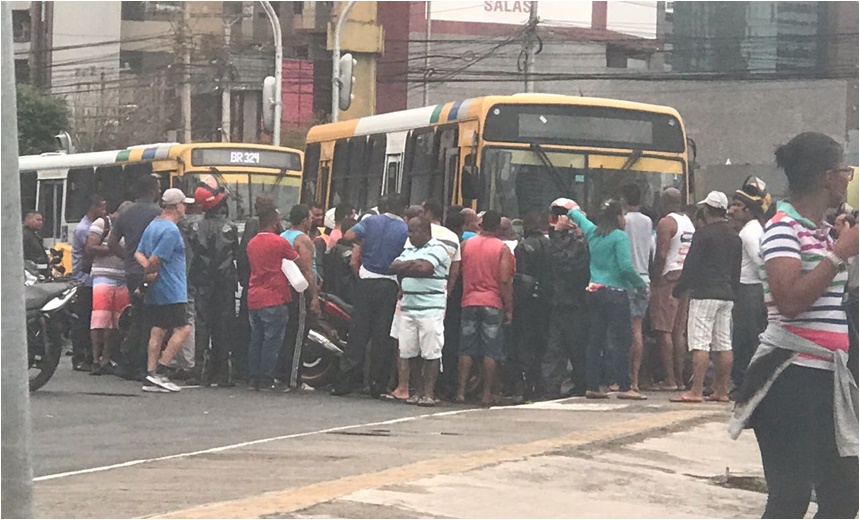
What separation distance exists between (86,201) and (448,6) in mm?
39830

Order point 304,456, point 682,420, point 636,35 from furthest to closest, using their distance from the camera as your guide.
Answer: point 636,35 < point 682,420 < point 304,456

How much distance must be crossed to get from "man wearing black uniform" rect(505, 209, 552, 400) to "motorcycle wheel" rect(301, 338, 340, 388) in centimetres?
185

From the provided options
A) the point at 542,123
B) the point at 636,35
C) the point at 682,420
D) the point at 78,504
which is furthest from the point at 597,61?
the point at 78,504

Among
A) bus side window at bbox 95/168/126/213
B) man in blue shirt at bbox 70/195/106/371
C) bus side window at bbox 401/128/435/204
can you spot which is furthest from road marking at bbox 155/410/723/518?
bus side window at bbox 95/168/126/213

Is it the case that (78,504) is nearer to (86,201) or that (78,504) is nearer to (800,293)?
(800,293)

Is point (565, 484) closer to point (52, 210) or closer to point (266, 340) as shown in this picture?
point (266, 340)

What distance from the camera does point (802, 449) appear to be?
227 inches

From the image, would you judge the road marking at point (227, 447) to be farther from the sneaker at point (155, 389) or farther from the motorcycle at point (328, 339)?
the sneaker at point (155, 389)

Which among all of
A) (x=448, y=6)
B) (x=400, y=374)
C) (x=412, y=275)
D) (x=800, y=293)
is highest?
(x=448, y=6)

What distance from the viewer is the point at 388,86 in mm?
67938

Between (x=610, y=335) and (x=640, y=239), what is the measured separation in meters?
1.27

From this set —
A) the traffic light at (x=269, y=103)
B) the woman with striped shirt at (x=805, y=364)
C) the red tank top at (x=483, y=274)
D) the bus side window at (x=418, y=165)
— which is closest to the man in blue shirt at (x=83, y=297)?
the bus side window at (x=418, y=165)

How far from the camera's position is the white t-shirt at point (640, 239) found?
15156 mm

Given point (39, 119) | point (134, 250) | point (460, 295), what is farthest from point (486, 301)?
point (39, 119)
